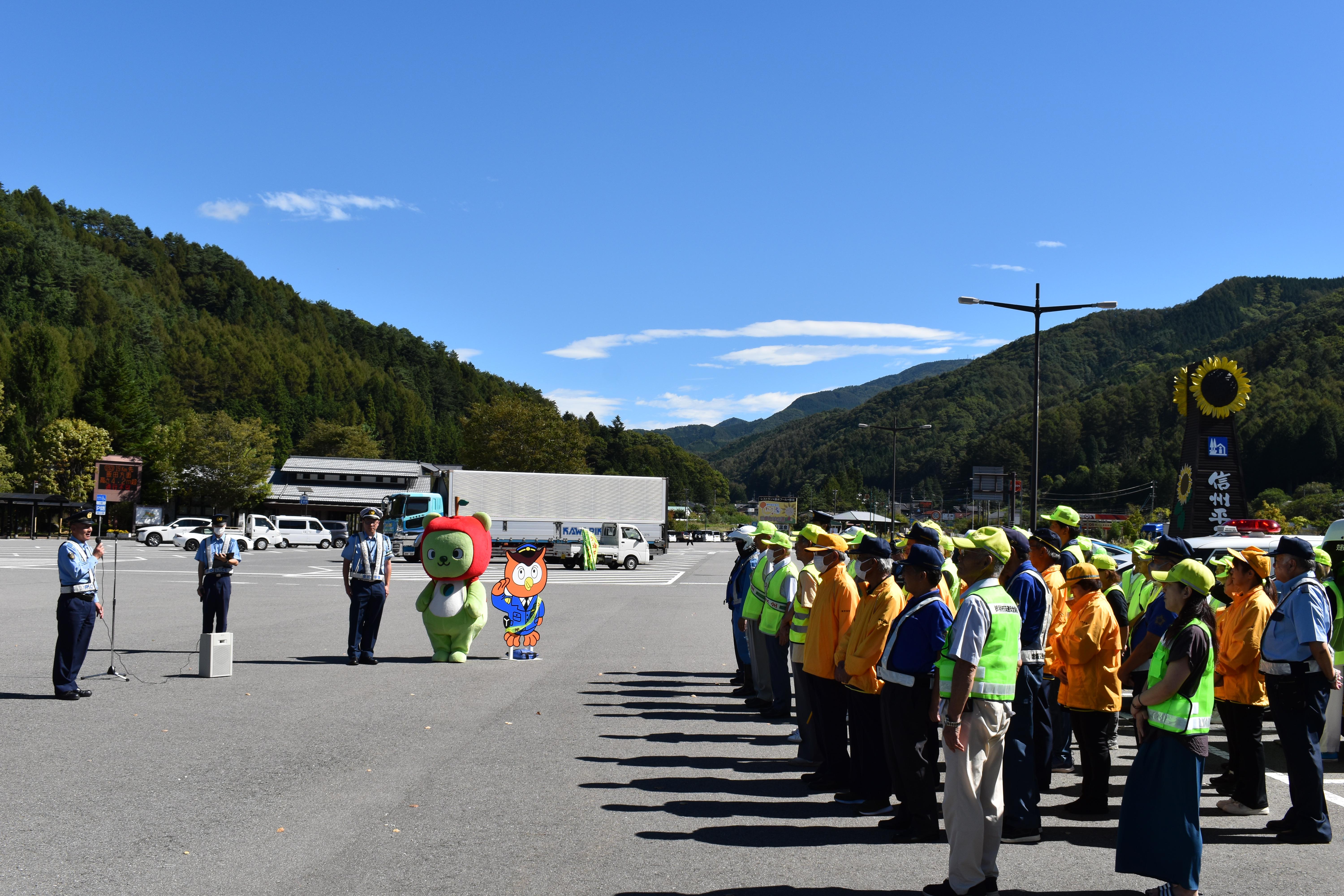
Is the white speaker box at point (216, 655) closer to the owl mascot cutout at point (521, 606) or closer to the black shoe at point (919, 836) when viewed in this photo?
the owl mascot cutout at point (521, 606)

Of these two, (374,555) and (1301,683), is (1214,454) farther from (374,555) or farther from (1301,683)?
(1301,683)

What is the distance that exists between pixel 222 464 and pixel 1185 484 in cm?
6227

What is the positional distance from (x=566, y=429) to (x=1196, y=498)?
237ft

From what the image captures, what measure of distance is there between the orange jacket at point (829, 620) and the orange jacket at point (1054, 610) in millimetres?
1356

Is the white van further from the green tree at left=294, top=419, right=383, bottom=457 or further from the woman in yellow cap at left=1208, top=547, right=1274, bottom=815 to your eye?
the green tree at left=294, top=419, right=383, bottom=457

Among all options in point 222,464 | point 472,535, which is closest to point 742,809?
point 472,535

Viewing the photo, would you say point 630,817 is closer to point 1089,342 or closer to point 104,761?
point 104,761

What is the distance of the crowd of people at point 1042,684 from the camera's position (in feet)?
16.3

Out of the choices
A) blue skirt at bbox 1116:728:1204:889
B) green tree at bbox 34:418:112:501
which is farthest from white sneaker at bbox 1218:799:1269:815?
green tree at bbox 34:418:112:501

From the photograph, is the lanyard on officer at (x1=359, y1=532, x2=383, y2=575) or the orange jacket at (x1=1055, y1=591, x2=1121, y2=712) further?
the lanyard on officer at (x1=359, y1=532, x2=383, y2=575)

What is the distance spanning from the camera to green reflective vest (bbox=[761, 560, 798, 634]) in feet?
30.0

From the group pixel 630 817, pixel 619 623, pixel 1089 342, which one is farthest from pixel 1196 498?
pixel 1089 342

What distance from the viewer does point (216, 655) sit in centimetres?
1131

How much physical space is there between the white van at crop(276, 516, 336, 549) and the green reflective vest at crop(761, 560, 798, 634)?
48.6 meters
